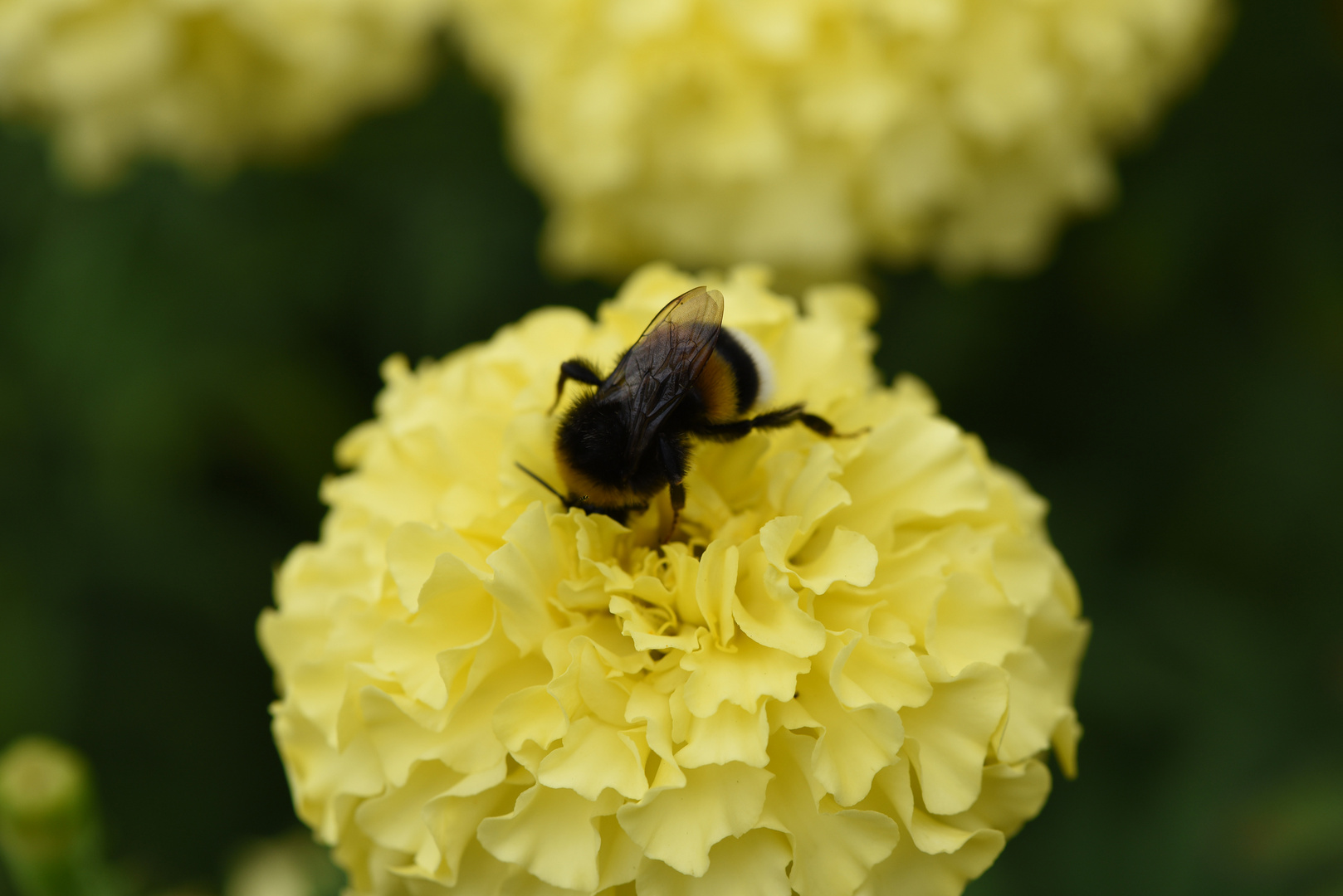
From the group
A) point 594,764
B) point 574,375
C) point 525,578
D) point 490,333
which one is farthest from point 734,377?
point 490,333

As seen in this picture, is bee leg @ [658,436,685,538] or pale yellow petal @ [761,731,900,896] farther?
bee leg @ [658,436,685,538]

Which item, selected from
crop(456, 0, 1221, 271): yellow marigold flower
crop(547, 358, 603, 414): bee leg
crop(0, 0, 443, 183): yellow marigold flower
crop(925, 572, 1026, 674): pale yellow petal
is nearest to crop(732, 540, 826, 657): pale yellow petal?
crop(925, 572, 1026, 674): pale yellow petal

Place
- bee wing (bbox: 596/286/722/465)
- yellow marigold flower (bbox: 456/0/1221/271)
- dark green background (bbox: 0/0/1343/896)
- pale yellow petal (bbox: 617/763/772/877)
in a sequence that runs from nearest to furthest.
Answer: pale yellow petal (bbox: 617/763/772/877) < bee wing (bbox: 596/286/722/465) < yellow marigold flower (bbox: 456/0/1221/271) < dark green background (bbox: 0/0/1343/896)

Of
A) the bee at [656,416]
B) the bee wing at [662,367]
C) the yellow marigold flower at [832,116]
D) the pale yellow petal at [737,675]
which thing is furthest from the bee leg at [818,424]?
the yellow marigold flower at [832,116]

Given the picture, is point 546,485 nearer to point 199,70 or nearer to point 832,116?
point 832,116

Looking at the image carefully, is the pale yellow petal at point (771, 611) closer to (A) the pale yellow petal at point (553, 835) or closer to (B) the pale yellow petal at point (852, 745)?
(B) the pale yellow petal at point (852, 745)

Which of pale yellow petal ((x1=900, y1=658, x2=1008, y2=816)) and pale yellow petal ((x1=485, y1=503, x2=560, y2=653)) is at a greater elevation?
pale yellow petal ((x1=485, y1=503, x2=560, y2=653))

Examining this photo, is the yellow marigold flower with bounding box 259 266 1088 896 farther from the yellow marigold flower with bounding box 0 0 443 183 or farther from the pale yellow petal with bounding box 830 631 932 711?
the yellow marigold flower with bounding box 0 0 443 183

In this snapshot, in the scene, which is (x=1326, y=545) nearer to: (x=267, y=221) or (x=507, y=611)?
(x=507, y=611)
